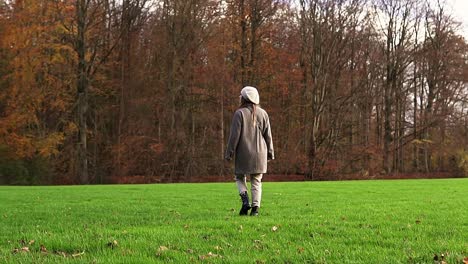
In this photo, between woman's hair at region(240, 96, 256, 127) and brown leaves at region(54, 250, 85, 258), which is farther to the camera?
woman's hair at region(240, 96, 256, 127)

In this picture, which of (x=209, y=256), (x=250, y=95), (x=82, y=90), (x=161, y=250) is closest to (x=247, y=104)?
(x=250, y=95)

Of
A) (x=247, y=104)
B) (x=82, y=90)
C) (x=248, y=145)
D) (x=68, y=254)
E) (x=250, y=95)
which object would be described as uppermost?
(x=82, y=90)

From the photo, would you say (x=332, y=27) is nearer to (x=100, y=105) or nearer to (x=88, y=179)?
(x=100, y=105)

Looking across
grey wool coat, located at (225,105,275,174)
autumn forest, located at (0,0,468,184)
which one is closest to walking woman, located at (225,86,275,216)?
grey wool coat, located at (225,105,275,174)

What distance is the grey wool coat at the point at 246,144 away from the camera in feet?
28.8

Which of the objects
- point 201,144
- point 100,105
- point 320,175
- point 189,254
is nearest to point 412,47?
point 320,175

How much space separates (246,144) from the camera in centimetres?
884

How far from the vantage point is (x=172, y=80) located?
40.4 meters

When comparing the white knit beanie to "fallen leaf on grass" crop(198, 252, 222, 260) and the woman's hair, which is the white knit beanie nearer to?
the woman's hair

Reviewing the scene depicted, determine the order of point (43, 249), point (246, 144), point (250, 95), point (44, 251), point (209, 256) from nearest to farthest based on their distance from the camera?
point (209, 256), point (44, 251), point (43, 249), point (246, 144), point (250, 95)

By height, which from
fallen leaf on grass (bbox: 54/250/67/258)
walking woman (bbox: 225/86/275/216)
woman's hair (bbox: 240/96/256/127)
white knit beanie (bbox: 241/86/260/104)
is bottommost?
fallen leaf on grass (bbox: 54/250/67/258)

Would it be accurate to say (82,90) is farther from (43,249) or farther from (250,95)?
(43,249)

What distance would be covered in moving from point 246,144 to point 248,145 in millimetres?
40

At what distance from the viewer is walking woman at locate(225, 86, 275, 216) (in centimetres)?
879
